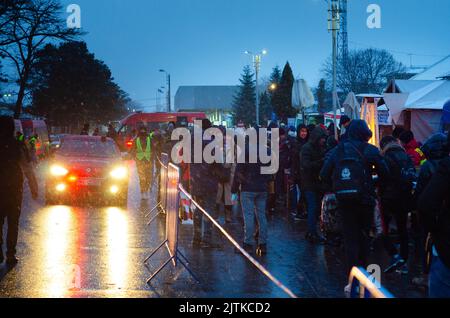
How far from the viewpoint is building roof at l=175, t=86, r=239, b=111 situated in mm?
140125

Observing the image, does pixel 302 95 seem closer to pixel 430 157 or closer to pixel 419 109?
pixel 419 109

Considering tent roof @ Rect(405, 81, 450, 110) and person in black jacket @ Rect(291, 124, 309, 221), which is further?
tent roof @ Rect(405, 81, 450, 110)

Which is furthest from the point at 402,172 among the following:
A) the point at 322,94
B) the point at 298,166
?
the point at 322,94

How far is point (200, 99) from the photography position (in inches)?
5536

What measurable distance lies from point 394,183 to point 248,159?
2355mm

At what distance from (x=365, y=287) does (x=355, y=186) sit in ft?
14.0

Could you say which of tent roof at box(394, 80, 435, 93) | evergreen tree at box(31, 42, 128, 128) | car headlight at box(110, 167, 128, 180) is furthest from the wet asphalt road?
evergreen tree at box(31, 42, 128, 128)

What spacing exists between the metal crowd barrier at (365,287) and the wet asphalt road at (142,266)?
387 cm

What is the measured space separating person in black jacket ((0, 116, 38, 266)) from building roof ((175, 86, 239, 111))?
12944 cm

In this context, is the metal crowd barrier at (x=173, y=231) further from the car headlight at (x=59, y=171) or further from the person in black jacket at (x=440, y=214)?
the car headlight at (x=59, y=171)

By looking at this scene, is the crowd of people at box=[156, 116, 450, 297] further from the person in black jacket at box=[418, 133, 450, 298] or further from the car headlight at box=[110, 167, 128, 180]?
the car headlight at box=[110, 167, 128, 180]

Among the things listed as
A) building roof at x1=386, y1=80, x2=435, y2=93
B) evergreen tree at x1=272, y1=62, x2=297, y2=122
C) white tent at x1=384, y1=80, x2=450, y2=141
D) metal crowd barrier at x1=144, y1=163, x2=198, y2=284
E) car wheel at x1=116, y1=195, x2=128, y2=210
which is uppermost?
evergreen tree at x1=272, y1=62, x2=297, y2=122

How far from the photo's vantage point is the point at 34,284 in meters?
8.27
